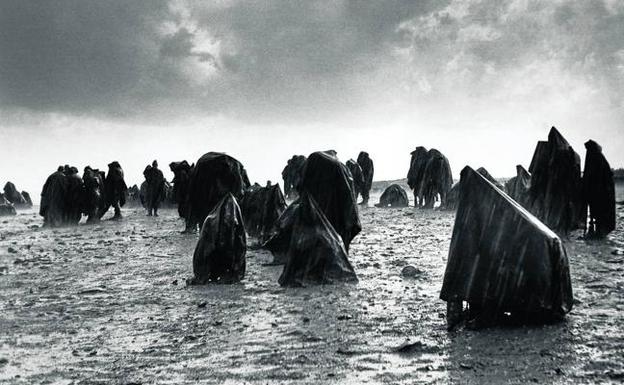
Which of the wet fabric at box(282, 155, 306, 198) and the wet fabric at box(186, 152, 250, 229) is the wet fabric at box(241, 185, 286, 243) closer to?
the wet fabric at box(186, 152, 250, 229)

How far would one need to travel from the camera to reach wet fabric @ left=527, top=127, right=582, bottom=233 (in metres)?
12.0

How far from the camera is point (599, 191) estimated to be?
38.6 ft

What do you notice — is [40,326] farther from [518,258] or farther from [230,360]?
[518,258]

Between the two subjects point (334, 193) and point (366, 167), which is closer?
point (334, 193)

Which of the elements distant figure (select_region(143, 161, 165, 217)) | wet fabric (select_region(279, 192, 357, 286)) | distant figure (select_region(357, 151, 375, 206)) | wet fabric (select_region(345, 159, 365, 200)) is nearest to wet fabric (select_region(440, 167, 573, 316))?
wet fabric (select_region(279, 192, 357, 286))

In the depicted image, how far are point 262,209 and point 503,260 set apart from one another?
8435 millimetres

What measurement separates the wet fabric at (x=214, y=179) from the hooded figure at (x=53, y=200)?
8883mm

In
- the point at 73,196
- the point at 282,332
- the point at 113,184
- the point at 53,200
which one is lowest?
the point at 282,332

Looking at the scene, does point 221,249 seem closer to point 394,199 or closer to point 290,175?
point 394,199

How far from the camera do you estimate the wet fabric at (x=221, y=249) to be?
322 inches

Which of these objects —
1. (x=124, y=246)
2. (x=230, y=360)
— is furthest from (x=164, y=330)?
(x=124, y=246)

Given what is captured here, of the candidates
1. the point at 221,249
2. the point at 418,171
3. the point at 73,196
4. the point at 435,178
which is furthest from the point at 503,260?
the point at 418,171

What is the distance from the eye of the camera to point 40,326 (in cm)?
610

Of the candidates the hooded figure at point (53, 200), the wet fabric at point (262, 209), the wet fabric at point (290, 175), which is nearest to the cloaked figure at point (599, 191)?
the wet fabric at point (262, 209)
